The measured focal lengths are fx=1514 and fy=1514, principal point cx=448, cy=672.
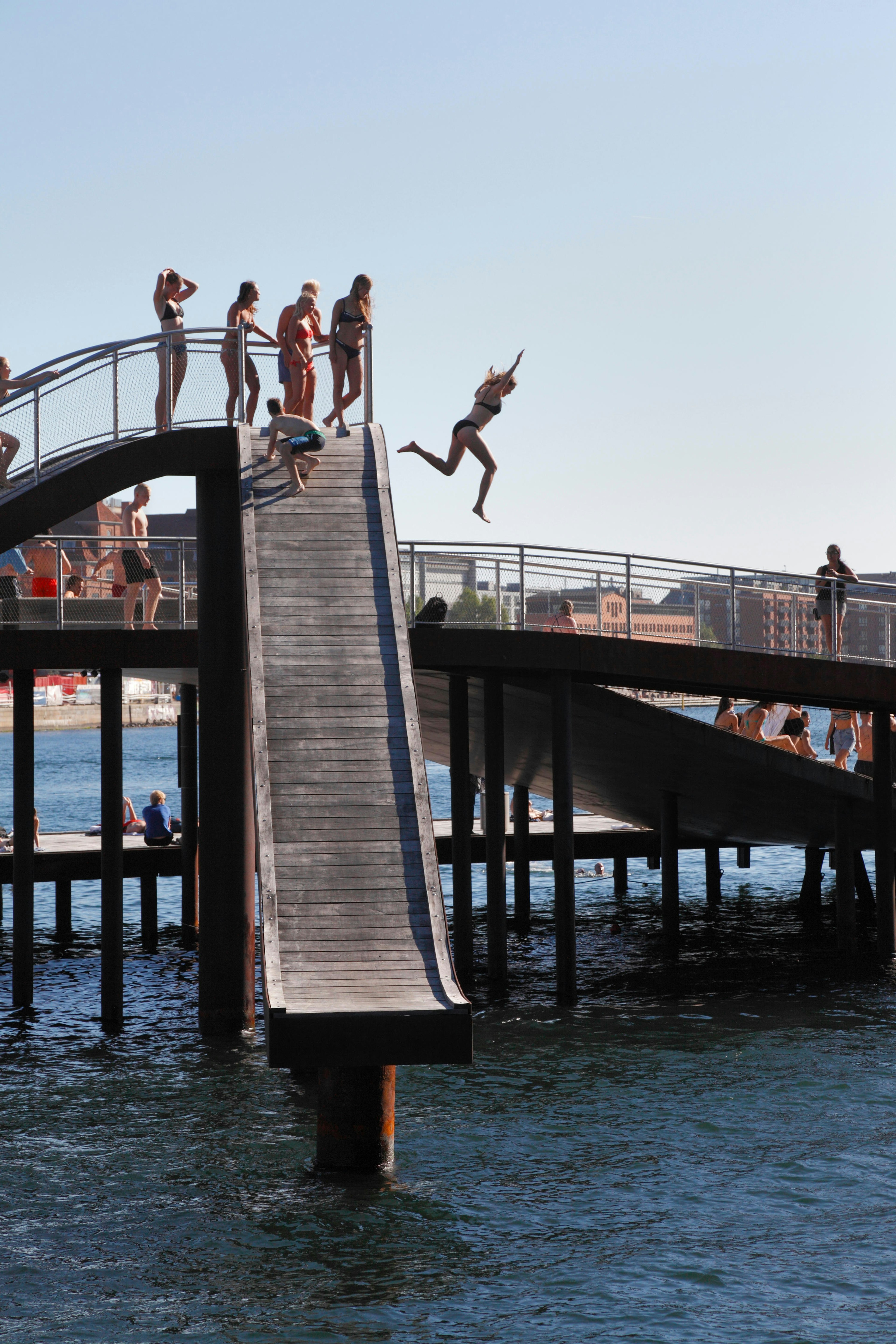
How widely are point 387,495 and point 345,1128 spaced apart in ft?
25.2

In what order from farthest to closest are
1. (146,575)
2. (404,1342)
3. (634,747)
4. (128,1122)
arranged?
(634,747), (146,575), (128,1122), (404,1342)

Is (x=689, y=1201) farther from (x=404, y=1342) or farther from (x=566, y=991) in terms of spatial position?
(x=566, y=991)

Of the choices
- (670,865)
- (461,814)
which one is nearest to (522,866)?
(670,865)

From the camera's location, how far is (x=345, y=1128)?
12.7 meters

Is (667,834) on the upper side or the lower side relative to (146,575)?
lower

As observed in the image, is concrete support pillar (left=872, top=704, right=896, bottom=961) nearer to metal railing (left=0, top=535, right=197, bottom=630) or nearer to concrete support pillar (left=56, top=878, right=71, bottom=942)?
metal railing (left=0, top=535, right=197, bottom=630)

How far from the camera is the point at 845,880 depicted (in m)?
24.4

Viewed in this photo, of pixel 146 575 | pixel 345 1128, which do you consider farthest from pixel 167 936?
pixel 345 1128

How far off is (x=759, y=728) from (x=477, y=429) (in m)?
9.84

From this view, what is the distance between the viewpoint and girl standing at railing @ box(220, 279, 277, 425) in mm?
18656

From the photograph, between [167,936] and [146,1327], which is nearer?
[146,1327]

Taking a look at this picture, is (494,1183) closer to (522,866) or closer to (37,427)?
(37,427)

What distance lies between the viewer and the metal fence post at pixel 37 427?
18156mm

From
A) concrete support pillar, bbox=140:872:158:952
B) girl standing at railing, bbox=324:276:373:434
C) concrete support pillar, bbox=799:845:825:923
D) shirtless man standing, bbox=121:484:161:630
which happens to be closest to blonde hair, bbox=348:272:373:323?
girl standing at railing, bbox=324:276:373:434
